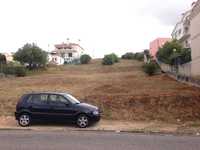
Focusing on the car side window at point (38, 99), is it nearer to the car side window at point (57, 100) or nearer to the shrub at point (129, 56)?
the car side window at point (57, 100)

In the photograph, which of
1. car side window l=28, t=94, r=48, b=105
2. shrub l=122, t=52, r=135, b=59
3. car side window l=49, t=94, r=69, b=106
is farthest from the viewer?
shrub l=122, t=52, r=135, b=59

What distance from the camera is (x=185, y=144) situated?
537 inches

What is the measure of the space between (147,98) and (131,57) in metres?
95.8

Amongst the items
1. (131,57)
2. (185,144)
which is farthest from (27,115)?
(131,57)

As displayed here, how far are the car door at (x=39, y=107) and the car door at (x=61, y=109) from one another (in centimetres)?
27

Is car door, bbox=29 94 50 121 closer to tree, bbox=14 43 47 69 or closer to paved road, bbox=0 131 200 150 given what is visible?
paved road, bbox=0 131 200 150

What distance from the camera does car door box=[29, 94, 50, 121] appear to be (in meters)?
21.4

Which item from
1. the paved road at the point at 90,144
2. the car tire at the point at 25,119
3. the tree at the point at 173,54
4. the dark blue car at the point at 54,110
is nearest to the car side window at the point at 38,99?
the dark blue car at the point at 54,110

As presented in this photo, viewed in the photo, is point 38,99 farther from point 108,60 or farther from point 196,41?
point 108,60

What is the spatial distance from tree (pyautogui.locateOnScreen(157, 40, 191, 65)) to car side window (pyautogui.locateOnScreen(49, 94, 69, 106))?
131 ft

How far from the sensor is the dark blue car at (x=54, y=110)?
2100 centimetres

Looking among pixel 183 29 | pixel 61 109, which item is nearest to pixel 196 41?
pixel 61 109

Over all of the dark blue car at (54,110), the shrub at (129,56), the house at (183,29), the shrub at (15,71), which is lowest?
the dark blue car at (54,110)

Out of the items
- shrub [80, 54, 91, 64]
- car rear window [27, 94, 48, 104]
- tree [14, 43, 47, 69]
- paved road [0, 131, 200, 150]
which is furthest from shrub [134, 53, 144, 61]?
paved road [0, 131, 200, 150]
